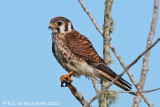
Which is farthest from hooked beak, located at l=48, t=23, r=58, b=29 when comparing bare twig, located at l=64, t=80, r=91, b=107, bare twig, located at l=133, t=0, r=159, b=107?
bare twig, located at l=133, t=0, r=159, b=107

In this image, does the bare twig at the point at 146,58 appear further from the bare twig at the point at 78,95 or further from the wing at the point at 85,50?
the wing at the point at 85,50

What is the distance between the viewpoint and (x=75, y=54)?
15.4 ft

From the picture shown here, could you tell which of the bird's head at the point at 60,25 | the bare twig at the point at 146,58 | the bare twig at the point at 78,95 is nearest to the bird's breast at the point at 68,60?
the bird's head at the point at 60,25

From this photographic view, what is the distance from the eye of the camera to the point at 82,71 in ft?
15.5

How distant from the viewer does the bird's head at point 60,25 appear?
15.8 ft

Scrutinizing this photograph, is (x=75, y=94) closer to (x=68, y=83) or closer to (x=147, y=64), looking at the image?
(x=68, y=83)

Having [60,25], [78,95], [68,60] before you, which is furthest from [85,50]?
[78,95]

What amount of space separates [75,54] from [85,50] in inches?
6.1

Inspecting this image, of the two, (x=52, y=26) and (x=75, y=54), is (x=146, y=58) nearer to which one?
(x=75, y=54)

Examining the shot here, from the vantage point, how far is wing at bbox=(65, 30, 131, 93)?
4695 mm

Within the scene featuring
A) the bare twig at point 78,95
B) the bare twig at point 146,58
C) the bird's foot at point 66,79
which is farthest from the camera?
the bird's foot at point 66,79

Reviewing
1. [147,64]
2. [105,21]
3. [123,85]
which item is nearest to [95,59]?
[123,85]

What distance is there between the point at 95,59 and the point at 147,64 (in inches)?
47.2

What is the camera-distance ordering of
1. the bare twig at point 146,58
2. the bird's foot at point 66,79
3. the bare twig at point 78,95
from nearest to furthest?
the bare twig at point 146,58 < the bare twig at point 78,95 < the bird's foot at point 66,79
